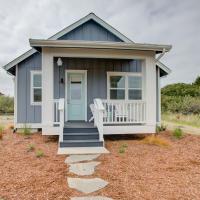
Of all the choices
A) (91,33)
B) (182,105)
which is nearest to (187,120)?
(182,105)

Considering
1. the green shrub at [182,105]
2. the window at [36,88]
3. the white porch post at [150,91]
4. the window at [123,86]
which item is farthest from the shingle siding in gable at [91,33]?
the green shrub at [182,105]

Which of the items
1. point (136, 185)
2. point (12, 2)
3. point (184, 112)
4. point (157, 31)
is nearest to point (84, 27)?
point (12, 2)

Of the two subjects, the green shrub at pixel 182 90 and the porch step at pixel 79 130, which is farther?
the green shrub at pixel 182 90

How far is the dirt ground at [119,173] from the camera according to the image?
4.27 meters

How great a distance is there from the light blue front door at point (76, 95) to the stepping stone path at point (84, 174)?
441 centimetres

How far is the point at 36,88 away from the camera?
11648 mm

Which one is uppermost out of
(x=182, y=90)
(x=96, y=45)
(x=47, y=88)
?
(x=96, y=45)

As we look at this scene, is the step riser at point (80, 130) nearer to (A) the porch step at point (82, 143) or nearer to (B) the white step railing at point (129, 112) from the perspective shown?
(B) the white step railing at point (129, 112)

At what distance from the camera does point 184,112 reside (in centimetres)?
2169

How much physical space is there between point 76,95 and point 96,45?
331 centimetres

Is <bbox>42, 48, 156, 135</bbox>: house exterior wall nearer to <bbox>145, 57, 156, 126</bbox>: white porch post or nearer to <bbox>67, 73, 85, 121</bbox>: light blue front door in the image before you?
<bbox>145, 57, 156, 126</bbox>: white porch post

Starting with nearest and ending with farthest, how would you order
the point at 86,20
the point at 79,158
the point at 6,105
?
the point at 79,158
the point at 86,20
the point at 6,105

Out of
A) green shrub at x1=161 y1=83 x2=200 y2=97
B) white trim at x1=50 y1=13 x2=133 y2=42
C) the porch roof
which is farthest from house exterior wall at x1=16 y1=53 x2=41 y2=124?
green shrub at x1=161 y1=83 x2=200 y2=97

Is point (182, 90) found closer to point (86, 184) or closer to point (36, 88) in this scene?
point (36, 88)
